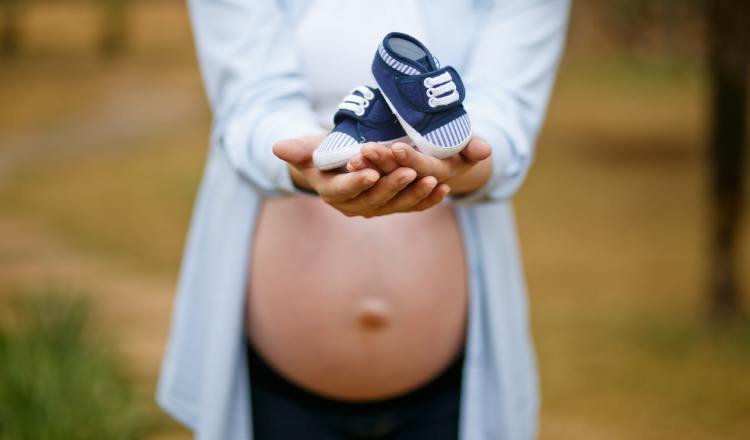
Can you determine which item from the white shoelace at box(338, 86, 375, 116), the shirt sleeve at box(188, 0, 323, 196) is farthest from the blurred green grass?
the white shoelace at box(338, 86, 375, 116)

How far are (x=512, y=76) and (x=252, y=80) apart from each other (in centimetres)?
41

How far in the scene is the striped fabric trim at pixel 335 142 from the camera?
1224mm

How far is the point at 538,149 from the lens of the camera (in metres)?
11.3

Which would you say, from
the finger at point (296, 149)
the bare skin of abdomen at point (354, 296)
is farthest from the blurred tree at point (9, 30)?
the finger at point (296, 149)

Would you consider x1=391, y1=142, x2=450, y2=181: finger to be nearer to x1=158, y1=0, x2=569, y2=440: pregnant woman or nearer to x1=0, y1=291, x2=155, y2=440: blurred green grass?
x1=158, y1=0, x2=569, y2=440: pregnant woman

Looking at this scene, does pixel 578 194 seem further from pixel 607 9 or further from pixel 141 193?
pixel 141 193

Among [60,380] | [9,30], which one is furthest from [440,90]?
[9,30]

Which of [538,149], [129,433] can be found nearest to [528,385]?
[129,433]

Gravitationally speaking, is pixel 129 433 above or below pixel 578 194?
above

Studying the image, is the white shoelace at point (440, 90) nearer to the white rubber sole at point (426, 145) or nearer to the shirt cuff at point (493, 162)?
the white rubber sole at point (426, 145)

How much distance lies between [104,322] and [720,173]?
3281mm

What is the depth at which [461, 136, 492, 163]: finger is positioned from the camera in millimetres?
1267

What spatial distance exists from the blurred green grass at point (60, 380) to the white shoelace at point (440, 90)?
8.33 feet

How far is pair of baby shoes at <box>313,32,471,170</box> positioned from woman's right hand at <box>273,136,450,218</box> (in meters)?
0.04
